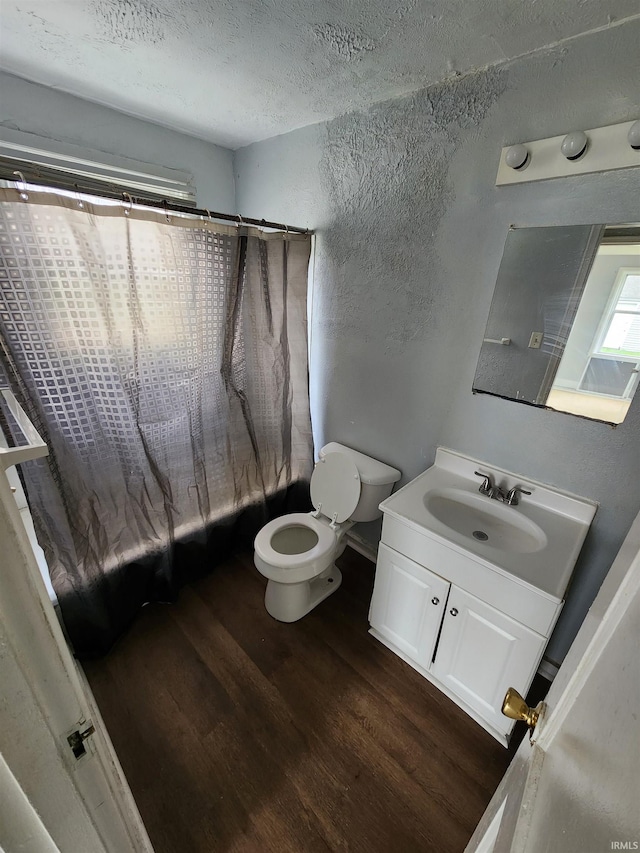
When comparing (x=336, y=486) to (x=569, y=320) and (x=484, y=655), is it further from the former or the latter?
(x=569, y=320)

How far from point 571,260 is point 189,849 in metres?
2.22

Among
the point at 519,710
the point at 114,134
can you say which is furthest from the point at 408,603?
the point at 114,134

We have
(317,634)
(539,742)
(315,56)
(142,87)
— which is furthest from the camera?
(317,634)

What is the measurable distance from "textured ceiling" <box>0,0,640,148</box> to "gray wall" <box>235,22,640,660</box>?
4.3 inches

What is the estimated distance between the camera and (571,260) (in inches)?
46.3

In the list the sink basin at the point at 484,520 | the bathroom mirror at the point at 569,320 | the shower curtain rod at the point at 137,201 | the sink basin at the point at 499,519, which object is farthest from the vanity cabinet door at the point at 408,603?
the shower curtain rod at the point at 137,201

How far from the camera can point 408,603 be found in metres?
1.45

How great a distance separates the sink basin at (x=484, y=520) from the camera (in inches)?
52.8

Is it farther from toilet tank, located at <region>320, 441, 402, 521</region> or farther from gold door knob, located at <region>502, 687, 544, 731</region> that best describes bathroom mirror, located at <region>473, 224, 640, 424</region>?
gold door knob, located at <region>502, 687, 544, 731</region>

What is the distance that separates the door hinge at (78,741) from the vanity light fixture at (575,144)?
69.7 inches

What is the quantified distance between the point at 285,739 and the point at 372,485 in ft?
3.49

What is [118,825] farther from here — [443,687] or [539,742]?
[443,687]

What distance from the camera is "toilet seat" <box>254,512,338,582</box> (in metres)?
1.57

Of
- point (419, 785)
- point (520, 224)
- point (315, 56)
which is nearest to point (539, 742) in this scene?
point (419, 785)
